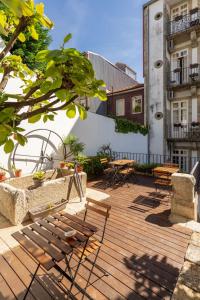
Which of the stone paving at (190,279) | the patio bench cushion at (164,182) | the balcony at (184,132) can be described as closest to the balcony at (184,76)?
the balcony at (184,132)

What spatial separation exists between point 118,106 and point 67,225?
16.1 meters

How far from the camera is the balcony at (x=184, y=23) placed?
1337cm

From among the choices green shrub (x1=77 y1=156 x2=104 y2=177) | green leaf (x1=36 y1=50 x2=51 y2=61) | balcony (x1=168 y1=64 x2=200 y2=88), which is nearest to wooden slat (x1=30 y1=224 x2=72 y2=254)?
green leaf (x1=36 y1=50 x2=51 y2=61)

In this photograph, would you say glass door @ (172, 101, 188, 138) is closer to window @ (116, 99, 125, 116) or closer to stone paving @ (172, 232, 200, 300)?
window @ (116, 99, 125, 116)

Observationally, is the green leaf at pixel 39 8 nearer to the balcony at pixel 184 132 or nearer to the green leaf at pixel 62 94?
the green leaf at pixel 62 94

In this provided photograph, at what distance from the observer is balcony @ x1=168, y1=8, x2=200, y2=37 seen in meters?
13.4

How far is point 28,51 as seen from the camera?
45.3 ft

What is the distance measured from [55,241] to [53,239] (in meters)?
0.07

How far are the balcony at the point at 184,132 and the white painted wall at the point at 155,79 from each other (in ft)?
3.61

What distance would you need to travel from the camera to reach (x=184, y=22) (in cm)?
1404

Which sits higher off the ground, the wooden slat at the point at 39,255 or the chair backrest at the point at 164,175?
the chair backrest at the point at 164,175

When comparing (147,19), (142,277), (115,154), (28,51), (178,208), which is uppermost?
(147,19)

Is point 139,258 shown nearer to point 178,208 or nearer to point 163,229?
point 163,229

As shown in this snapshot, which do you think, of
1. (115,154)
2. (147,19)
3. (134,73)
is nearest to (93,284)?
(115,154)
